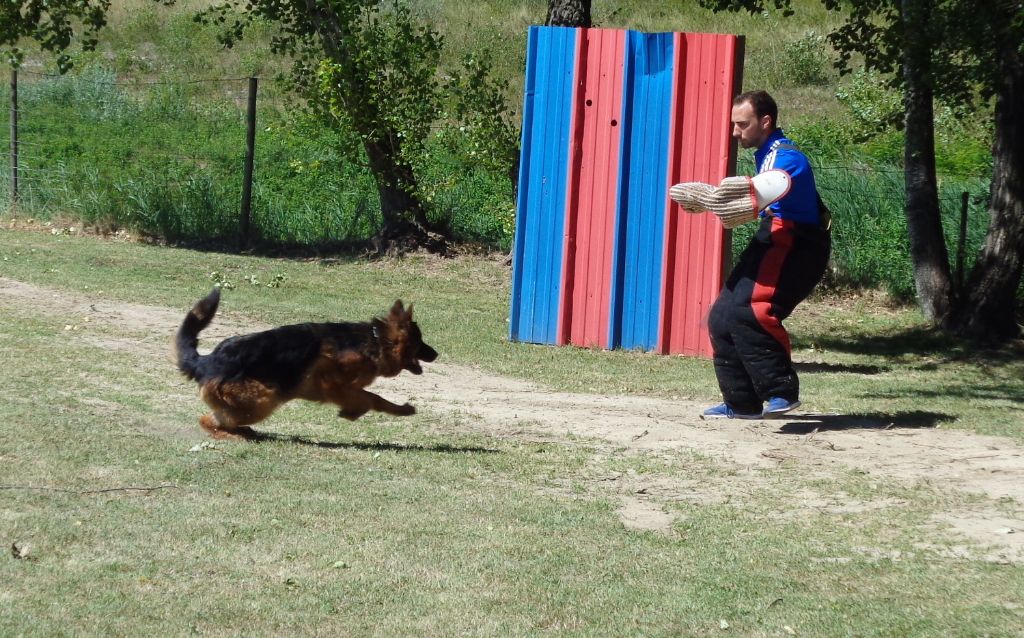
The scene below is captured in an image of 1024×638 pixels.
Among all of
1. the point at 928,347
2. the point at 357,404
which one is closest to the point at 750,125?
the point at 357,404

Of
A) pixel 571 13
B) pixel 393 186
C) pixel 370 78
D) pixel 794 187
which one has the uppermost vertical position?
pixel 571 13

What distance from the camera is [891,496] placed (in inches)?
270

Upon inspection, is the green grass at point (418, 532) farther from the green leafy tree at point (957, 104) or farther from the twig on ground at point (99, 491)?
the green leafy tree at point (957, 104)

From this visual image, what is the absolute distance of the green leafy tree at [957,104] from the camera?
508 inches

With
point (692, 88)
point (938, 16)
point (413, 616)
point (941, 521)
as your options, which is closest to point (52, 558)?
point (413, 616)

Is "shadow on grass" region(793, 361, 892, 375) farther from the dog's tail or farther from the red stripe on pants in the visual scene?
the dog's tail

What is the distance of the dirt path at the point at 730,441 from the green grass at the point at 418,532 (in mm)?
154

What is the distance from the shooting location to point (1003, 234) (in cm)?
1405

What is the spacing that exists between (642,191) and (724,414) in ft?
14.0

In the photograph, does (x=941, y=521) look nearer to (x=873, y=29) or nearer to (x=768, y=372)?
(x=768, y=372)

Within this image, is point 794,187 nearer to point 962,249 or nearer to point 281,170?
point 962,249

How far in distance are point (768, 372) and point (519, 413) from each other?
1.94m

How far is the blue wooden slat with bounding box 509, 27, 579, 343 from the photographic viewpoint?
12.8 m

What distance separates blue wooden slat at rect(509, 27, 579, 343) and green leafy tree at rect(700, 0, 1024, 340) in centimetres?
331
